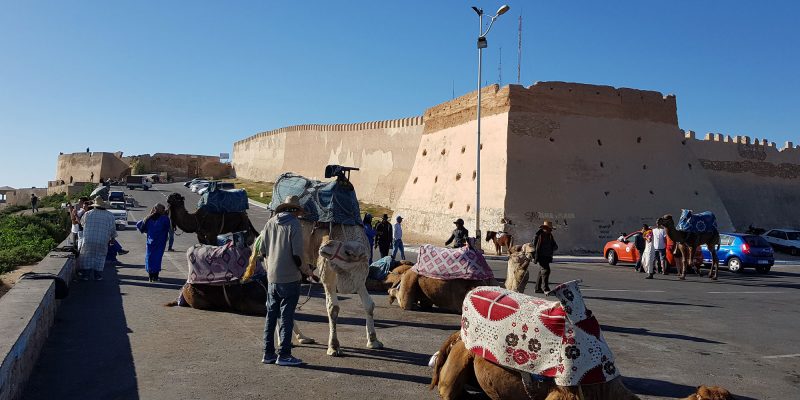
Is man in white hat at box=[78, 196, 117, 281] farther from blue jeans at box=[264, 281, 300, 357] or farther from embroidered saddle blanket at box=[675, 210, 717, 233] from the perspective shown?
embroidered saddle blanket at box=[675, 210, 717, 233]

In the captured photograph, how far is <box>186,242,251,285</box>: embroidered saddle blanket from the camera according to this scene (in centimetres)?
966

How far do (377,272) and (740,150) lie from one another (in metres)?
32.2

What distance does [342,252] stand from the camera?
764 cm

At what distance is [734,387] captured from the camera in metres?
6.43

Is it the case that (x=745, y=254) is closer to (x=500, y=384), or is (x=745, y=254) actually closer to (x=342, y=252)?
(x=342, y=252)

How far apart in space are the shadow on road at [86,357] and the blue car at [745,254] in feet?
61.4

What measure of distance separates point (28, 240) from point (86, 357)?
12.9 meters

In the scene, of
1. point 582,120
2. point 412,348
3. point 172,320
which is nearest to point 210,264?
point 172,320

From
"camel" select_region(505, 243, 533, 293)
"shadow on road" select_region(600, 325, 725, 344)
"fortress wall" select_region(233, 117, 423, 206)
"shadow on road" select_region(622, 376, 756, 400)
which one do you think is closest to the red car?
"shadow on road" select_region(600, 325, 725, 344)

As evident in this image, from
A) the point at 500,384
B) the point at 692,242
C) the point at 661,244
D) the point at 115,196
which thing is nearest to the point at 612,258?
the point at 661,244

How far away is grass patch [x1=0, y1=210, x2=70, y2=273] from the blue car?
66.8 ft

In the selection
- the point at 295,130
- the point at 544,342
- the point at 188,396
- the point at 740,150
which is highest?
the point at 295,130

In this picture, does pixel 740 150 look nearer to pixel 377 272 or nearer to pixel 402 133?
pixel 402 133

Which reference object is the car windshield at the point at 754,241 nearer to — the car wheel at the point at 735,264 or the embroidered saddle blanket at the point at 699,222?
the car wheel at the point at 735,264
